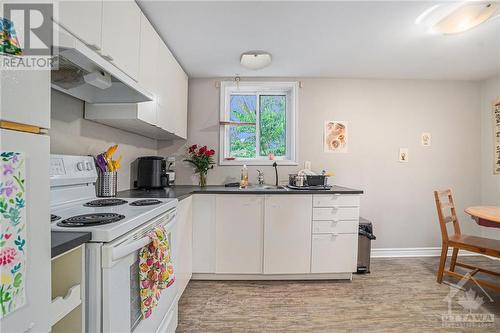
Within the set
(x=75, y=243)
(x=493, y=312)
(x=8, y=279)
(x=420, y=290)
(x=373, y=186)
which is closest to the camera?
(x=8, y=279)

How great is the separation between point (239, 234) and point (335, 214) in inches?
38.5

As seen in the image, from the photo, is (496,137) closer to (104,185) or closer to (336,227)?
(336,227)

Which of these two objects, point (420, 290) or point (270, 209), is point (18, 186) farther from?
point (420, 290)

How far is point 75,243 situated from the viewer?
0.78m

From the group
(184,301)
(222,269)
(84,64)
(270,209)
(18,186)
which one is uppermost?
(84,64)

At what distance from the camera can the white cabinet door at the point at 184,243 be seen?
1.82 meters

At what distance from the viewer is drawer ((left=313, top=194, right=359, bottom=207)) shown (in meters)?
2.33

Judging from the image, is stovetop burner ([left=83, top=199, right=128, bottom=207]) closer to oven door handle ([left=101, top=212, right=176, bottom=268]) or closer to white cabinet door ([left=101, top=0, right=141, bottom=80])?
oven door handle ([left=101, top=212, right=176, bottom=268])

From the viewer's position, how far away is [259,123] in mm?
3102

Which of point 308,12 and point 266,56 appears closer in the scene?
point 308,12

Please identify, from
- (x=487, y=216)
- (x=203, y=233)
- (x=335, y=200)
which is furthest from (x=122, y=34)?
(x=487, y=216)

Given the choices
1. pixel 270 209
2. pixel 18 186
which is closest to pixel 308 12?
pixel 270 209

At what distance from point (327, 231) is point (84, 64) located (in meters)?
2.28

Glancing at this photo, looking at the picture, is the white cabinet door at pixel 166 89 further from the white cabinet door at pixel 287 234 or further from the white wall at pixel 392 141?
the white cabinet door at pixel 287 234
